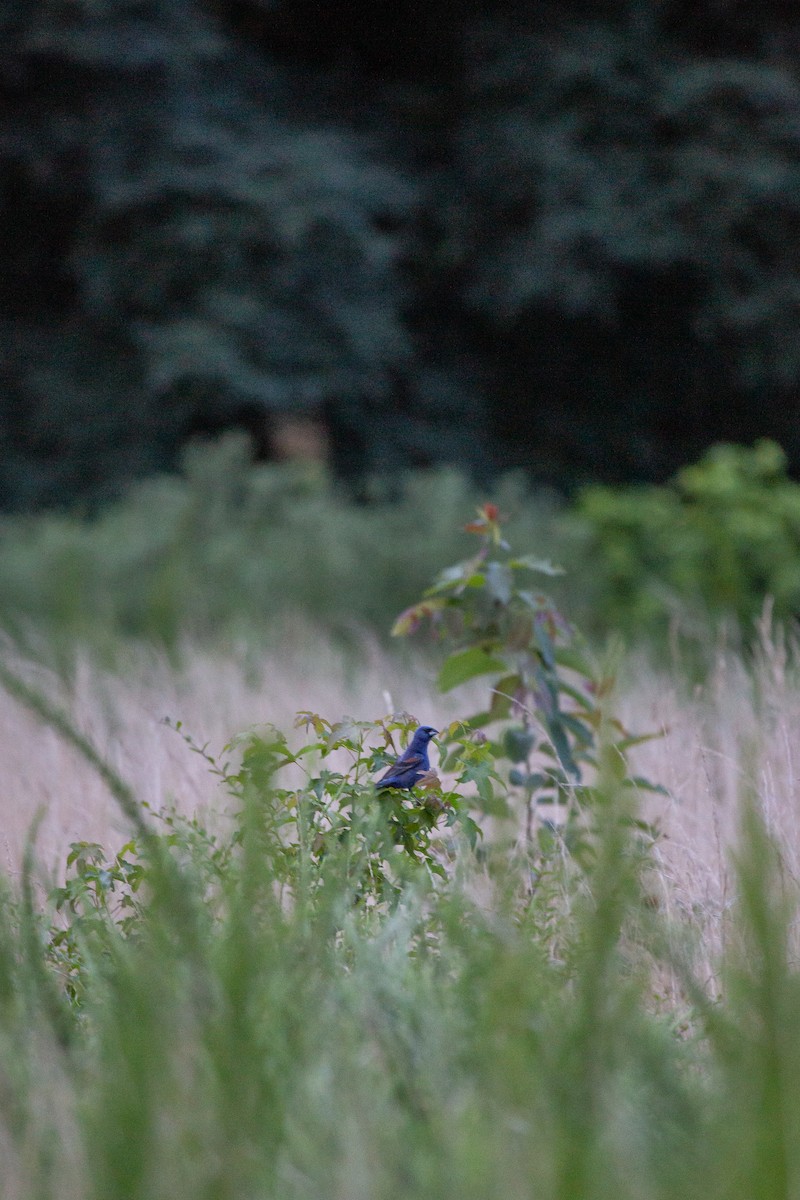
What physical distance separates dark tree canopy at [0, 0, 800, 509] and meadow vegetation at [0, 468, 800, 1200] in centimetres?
857

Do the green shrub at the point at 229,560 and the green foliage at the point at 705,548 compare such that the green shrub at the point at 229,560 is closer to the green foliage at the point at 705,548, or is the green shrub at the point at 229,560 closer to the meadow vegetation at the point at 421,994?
the green foliage at the point at 705,548

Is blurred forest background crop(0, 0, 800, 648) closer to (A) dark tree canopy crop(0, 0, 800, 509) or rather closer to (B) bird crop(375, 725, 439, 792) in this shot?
(A) dark tree canopy crop(0, 0, 800, 509)

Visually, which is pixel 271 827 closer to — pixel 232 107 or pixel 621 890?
pixel 621 890

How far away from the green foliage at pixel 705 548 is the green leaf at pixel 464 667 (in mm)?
3685

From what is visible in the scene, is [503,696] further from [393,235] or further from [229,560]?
[393,235]

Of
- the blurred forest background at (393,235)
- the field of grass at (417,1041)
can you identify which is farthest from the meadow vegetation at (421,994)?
the blurred forest background at (393,235)

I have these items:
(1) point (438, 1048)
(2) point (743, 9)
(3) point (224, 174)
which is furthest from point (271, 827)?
(2) point (743, 9)

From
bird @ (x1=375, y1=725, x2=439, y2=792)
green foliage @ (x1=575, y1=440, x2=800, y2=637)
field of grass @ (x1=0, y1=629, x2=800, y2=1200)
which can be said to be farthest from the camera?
green foliage @ (x1=575, y1=440, x2=800, y2=637)

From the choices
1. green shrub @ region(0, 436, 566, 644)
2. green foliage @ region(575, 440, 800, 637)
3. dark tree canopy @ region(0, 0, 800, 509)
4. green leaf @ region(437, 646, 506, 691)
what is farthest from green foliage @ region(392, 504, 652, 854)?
dark tree canopy @ region(0, 0, 800, 509)

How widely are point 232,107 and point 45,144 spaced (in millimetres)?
1734

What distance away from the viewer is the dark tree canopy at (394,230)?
1045 centimetres

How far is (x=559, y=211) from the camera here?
35.7 feet

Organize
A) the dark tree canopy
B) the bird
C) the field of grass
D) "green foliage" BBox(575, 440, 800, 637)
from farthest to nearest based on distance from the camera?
the dark tree canopy
"green foliage" BBox(575, 440, 800, 637)
the bird
the field of grass

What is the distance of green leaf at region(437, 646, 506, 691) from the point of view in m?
2.58
